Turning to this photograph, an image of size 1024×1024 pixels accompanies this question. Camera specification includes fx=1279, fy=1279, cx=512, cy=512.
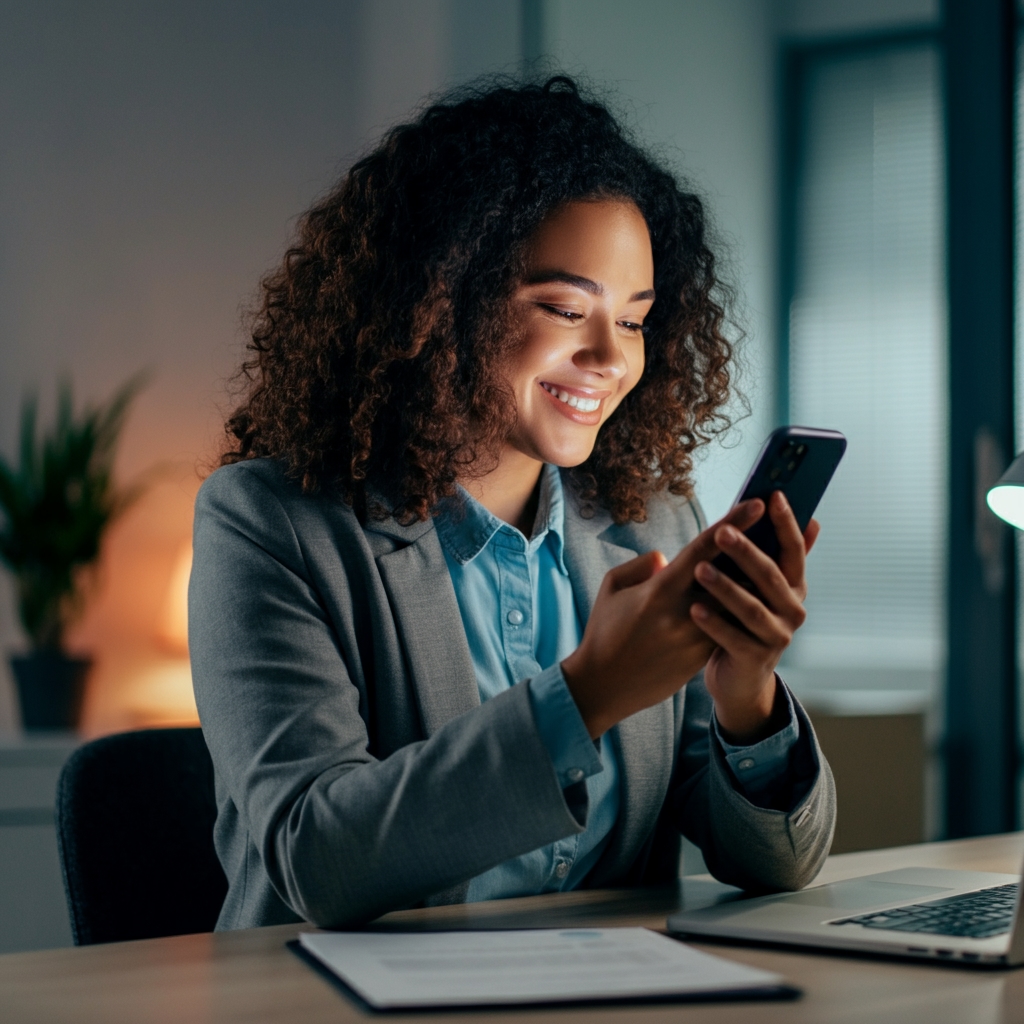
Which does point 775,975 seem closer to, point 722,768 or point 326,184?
point 722,768

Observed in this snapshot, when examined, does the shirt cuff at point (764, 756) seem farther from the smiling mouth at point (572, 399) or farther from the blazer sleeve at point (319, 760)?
the smiling mouth at point (572, 399)

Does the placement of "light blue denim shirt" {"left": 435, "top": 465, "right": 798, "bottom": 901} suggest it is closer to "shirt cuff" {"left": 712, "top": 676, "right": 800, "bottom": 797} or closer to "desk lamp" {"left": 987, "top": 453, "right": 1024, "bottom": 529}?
"shirt cuff" {"left": 712, "top": 676, "right": 800, "bottom": 797}

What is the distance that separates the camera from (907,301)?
141 inches

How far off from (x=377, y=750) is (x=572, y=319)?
1.59ft

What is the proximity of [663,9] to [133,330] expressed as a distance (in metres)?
1.62

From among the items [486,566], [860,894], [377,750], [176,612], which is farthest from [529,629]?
[176,612]

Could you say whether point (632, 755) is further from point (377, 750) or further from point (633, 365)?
point (633, 365)

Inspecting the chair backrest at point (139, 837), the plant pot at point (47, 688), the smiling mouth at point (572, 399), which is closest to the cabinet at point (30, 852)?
the plant pot at point (47, 688)

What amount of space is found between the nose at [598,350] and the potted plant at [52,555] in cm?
202

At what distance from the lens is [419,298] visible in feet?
4.40

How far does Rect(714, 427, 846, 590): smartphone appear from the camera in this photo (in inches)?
36.5

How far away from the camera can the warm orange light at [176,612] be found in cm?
314

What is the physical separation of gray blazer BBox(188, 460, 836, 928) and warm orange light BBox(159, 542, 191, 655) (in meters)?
1.94

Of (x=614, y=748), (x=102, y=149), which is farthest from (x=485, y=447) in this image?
(x=102, y=149)
